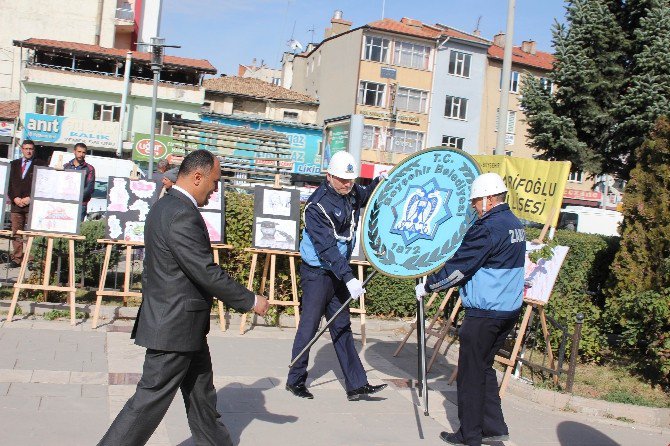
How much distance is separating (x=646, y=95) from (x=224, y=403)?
15.5 meters

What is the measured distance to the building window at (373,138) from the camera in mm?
56750

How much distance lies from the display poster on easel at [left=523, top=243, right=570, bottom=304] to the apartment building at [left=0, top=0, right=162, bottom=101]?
2190 inches

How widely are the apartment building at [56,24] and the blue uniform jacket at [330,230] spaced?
5536cm

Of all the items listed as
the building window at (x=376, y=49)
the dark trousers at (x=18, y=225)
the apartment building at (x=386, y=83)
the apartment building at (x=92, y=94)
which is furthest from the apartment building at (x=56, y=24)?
the dark trousers at (x=18, y=225)

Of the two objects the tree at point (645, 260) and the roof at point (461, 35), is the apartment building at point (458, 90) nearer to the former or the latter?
the roof at point (461, 35)

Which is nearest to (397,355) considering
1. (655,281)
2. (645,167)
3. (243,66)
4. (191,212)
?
(655,281)

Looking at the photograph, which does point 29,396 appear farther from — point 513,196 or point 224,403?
point 513,196

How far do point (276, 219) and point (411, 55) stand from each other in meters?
50.0

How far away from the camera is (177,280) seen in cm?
452

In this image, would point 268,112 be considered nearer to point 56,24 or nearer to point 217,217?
point 56,24

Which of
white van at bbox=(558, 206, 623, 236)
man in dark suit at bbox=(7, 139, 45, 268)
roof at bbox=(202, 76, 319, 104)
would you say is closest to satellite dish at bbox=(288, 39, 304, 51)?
roof at bbox=(202, 76, 319, 104)

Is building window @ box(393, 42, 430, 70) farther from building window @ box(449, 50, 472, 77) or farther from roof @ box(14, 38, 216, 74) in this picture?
roof @ box(14, 38, 216, 74)

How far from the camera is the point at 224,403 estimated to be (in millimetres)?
6613

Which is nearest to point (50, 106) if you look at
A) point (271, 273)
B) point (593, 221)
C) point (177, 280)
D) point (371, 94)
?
point (371, 94)
